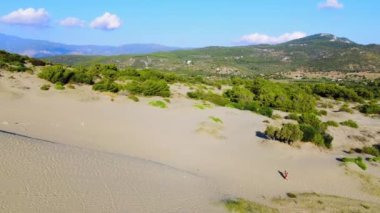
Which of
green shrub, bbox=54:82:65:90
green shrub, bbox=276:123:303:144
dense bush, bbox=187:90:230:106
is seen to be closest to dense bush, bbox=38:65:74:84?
green shrub, bbox=54:82:65:90

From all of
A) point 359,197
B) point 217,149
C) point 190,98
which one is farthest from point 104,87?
point 359,197

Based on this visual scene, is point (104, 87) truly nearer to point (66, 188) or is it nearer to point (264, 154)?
point (264, 154)

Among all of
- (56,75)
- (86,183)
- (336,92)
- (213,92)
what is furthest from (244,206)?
(336,92)

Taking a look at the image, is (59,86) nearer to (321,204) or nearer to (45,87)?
(45,87)

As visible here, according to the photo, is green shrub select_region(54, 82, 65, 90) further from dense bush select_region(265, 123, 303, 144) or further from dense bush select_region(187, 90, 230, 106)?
dense bush select_region(265, 123, 303, 144)

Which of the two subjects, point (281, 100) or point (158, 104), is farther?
point (281, 100)

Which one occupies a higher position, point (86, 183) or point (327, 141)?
point (86, 183)
